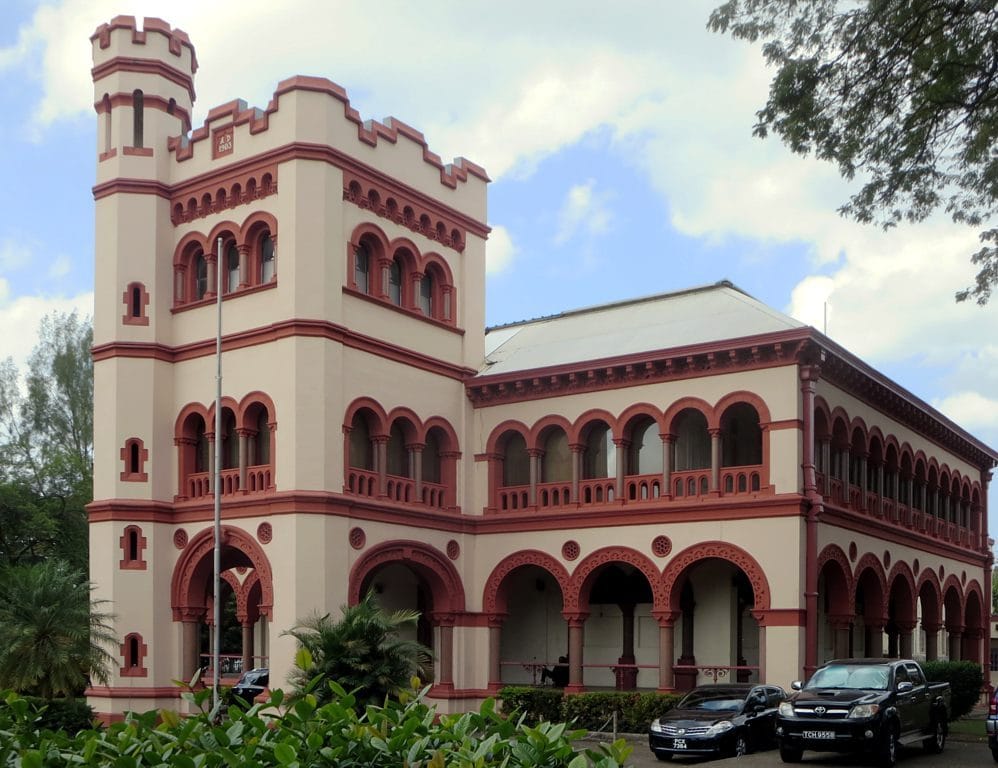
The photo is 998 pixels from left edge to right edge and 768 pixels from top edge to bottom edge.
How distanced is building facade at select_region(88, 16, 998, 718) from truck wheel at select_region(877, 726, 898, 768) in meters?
5.67

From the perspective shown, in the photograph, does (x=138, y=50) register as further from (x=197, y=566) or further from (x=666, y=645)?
(x=666, y=645)

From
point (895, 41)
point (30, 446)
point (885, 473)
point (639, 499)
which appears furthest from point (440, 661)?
point (30, 446)

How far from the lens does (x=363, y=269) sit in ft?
93.9

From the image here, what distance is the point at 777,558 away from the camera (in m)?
25.6

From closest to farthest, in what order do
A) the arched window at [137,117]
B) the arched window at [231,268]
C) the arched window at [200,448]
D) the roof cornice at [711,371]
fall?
the roof cornice at [711,371], the arched window at [231,268], the arched window at [200,448], the arched window at [137,117]

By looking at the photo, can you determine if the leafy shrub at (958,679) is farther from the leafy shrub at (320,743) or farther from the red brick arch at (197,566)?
the leafy shrub at (320,743)

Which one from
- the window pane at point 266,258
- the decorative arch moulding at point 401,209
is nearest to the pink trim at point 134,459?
the window pane at point 266,258

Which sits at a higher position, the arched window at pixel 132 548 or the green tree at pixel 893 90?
the green tree at pixel 893 90

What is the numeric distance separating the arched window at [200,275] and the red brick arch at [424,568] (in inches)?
292

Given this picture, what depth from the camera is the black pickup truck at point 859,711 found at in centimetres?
1902

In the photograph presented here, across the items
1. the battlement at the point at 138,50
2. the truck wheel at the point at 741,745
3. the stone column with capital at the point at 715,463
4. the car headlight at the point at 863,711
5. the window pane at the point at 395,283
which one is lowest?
the truck wheel at the point at 741,745

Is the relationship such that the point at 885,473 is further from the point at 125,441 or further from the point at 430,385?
the point at 125,441

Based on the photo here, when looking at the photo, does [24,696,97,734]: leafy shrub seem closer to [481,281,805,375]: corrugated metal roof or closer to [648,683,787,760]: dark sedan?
[648,683,787,760]: dark sedan

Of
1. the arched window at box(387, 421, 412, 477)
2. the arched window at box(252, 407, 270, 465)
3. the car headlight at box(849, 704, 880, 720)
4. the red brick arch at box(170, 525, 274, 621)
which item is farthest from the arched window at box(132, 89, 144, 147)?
the car headlight at box(849, 704, 880, 720)
